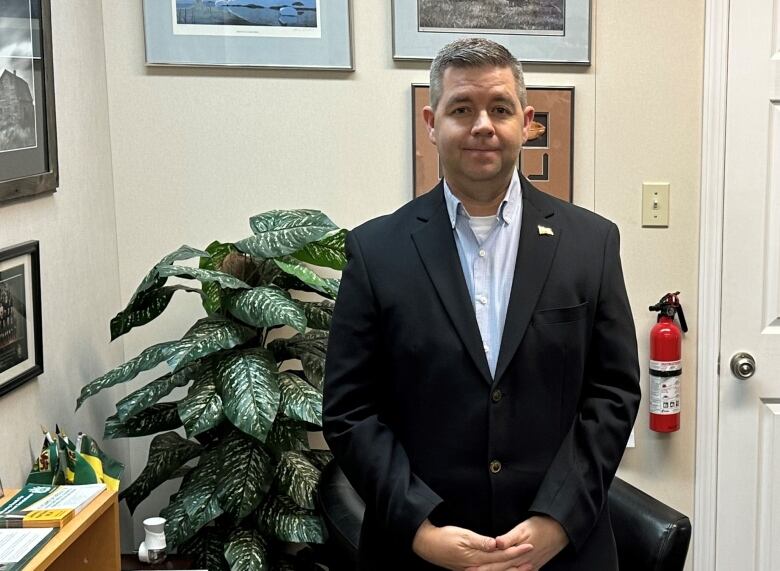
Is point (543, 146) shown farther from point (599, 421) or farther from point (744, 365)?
point (599, 421)

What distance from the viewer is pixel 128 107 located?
97.3 inches

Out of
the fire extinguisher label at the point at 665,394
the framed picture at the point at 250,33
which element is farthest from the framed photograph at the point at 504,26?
the fire extinguisher label at the point at 665,394

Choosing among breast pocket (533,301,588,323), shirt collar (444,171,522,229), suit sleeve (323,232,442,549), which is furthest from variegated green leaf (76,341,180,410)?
breast pocket (533,301,588,323)

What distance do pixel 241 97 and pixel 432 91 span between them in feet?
3.87

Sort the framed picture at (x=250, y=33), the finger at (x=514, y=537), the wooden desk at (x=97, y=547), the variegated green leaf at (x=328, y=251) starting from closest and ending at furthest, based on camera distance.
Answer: the finger at (x=514, y=537) < the wooden desk at (x=97, y=547) < the variegated green leaf at (x=328, y=251) < the framed picture at (x=250, y=33)

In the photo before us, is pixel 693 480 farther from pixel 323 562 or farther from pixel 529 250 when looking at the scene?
pixel 529 250

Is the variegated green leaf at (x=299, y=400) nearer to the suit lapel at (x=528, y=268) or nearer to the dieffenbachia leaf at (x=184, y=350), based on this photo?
the dieffenbachia leaf at (x=184, y=350)

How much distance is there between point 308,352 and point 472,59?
3.50 ft

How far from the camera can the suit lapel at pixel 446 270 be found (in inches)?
54.1

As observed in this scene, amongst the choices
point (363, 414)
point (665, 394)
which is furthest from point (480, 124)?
point (665, 394)

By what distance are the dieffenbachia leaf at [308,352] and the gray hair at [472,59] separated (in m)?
0.95

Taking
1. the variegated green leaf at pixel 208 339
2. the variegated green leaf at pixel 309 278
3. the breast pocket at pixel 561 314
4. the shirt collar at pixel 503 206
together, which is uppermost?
the shirt collar at pixel 503 206

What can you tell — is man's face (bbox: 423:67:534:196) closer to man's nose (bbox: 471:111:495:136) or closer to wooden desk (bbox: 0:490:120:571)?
man's nose (bbox: 471:111:495:136)

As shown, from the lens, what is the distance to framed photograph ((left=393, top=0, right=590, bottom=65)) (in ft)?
8.18
